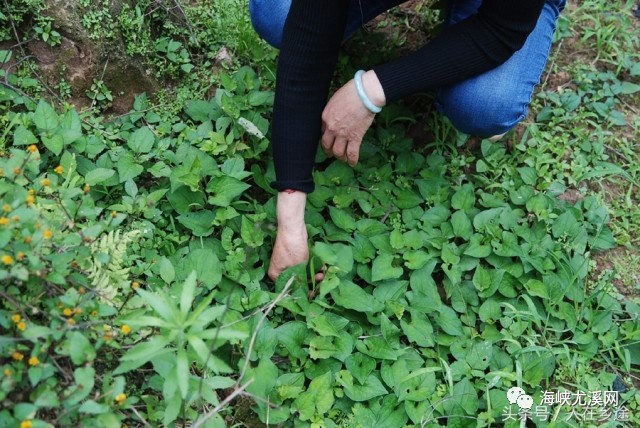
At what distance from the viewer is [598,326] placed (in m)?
2.29

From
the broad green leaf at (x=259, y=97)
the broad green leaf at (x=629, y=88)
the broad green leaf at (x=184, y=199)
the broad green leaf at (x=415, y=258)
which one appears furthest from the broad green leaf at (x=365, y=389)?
the broad green leaf at (x=629, y=88)

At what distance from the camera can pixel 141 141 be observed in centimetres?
229

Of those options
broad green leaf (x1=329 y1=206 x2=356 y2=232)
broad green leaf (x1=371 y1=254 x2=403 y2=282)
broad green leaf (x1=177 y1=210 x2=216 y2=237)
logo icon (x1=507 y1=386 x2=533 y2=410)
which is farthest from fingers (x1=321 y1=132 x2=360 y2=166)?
logo icon (x1=507 y1=386 x2=533 y2=410)

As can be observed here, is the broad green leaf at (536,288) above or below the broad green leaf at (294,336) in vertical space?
below

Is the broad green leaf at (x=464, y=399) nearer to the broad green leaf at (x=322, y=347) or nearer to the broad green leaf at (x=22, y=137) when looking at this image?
the broad green leaf at (x=322, y=347)

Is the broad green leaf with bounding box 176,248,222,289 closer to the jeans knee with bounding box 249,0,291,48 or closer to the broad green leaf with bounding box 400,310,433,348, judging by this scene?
the broad green leaf with bounding box 400,310,433,348

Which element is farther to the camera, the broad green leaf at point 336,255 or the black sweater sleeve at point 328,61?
the broad green leaf at point 336,255

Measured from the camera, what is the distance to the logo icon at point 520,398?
6.82 feet

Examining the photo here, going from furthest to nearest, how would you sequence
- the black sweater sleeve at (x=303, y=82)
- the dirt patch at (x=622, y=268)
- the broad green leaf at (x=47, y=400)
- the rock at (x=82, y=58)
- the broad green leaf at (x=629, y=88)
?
the broad green leaf at (x=629, y=88) < the dirt patch at (x=622, y=268) < the rock at (x=82, y=58) < the black sweater sleeve at (x=303, y=82) < the broad green leaf at (x=47, y=400)

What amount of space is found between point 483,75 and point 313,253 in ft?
2.79

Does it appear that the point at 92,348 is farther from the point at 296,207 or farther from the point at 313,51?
the point at 313,51

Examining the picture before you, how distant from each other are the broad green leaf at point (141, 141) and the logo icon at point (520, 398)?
1.50 m

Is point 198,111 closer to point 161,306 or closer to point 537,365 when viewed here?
point 161,306

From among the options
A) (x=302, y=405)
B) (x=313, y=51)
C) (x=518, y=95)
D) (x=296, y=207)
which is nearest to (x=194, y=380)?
(x=302, y=405)
